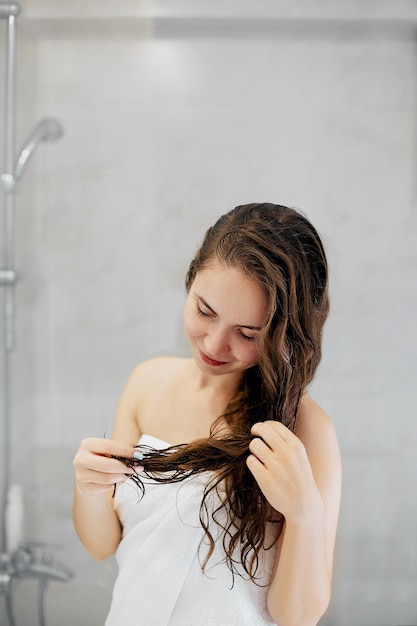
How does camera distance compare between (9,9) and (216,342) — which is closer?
(216,342)

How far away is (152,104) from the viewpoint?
48.3 inches

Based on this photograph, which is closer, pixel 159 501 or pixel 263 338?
pixel 263 338

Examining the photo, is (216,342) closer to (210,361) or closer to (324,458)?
(210,361)

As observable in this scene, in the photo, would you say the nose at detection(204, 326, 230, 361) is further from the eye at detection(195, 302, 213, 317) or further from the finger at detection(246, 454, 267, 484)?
the finger at detection(246, 454, 267, 484)

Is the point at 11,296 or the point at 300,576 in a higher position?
the point at 11,296

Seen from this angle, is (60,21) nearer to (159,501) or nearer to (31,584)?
(159,501)

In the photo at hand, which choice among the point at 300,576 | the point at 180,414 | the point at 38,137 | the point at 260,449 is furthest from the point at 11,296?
the point at 300,576

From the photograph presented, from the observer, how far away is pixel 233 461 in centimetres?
100

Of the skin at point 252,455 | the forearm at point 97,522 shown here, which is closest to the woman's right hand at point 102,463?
the skin at point 252,455

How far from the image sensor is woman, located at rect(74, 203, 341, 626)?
93 cm

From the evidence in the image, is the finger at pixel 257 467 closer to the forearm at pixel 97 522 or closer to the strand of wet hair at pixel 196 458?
the strand of wet hair at pixel 196 458

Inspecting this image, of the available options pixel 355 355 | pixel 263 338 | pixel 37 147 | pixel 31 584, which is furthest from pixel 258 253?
pixel 31 584

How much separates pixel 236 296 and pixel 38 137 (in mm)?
553

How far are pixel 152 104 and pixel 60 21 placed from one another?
8.8 inches
